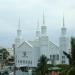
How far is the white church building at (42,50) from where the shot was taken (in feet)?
→ 345

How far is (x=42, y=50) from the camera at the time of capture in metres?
105

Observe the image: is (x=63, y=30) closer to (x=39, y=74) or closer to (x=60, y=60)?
(x=60, y=60)

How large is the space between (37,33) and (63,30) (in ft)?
48.8

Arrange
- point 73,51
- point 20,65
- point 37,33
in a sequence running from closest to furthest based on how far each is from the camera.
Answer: point 73,51 < point 20,65 < point 37,33

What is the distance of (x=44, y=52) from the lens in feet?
346

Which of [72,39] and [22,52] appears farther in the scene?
[22,52]

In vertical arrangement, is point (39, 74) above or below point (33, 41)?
below

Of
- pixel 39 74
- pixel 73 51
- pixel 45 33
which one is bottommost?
pixel 39 74

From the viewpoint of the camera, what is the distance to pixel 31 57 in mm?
109625

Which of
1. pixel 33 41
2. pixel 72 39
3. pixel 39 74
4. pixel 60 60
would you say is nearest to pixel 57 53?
pixel 60 60

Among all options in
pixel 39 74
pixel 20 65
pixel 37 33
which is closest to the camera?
pixel 39 74

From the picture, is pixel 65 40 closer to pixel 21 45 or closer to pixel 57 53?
pixel 57 53

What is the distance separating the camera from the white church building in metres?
105

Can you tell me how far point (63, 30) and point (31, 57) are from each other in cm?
1428
